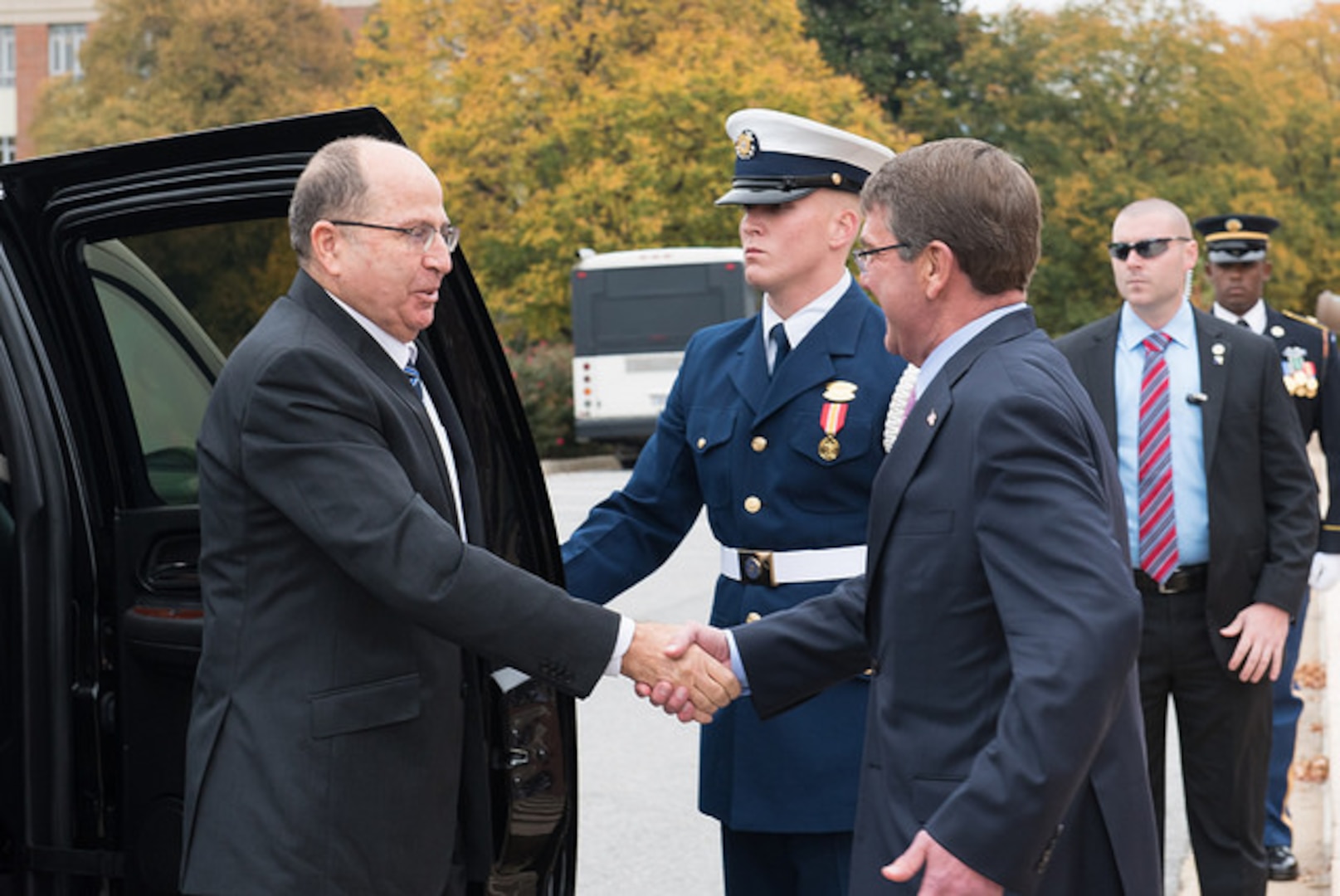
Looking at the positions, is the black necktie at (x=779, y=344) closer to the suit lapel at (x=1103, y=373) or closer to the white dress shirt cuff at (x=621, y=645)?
the white dress shirt cuff at (x=621, y=645)

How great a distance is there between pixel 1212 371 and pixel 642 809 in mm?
2872

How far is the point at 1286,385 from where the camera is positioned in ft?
19.9

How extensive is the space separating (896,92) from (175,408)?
50.7 metres

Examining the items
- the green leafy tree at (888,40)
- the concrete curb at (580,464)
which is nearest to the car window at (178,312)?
the concrete curb at (580,464)

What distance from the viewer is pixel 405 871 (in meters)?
3.19

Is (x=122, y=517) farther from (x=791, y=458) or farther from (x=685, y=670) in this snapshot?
(x=791, y=458)

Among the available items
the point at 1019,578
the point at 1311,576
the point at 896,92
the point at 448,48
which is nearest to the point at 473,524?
the point at 1019,578

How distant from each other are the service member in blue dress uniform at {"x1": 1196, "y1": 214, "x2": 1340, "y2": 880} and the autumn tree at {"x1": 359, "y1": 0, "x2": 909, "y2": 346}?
23831mm

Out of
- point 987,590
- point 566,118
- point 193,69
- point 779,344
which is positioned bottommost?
point 987,590

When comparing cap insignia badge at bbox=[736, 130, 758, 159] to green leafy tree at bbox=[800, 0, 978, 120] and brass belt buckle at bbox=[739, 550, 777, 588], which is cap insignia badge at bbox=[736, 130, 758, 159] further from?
green leafy tree at bbox=[800, 0, 978, 120]

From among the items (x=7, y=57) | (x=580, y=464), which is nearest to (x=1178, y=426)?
(x=580, y=464)

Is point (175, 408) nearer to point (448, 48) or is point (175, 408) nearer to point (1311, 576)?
point (1311, 576)

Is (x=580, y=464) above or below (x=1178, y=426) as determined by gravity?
below

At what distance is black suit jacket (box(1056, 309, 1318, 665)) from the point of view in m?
5.05
